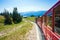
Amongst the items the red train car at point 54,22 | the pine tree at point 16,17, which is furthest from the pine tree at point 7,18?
the red train car at point 54,22

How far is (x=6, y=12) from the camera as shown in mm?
63125

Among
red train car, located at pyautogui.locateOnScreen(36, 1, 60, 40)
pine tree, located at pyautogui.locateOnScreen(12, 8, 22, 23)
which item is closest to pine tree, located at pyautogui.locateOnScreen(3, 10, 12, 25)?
pine tree, located at pyautogui.locateOnScreen(12, 8, 22, 23)

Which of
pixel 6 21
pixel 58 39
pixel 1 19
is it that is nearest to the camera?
pixel 58 39

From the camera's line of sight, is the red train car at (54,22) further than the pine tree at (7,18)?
No

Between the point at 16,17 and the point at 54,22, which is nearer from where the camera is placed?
the point at 54,22

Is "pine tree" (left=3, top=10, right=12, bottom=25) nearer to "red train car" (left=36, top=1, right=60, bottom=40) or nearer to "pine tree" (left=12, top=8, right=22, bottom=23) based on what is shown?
"pine tree" (left=12, top=8, right=22, bottom=23)

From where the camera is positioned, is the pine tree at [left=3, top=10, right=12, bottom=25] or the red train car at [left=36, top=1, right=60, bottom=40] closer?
the red train car at [left=36, top=1, right=60, bottom=40]

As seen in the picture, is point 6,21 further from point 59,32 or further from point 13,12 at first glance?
point 59,32

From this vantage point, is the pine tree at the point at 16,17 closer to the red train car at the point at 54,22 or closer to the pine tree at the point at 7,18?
the pine tree at the point at 7,18

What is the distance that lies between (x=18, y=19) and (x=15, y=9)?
237 inches

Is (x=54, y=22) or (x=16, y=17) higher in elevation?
(x=54, y=22)

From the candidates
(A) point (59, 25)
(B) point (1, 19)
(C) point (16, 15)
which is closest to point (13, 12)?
(C) point (16, 15)

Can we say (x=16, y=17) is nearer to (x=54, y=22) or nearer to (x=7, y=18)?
(x=7, y=18)

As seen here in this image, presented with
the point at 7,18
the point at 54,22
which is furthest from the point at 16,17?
the point at 54,22
